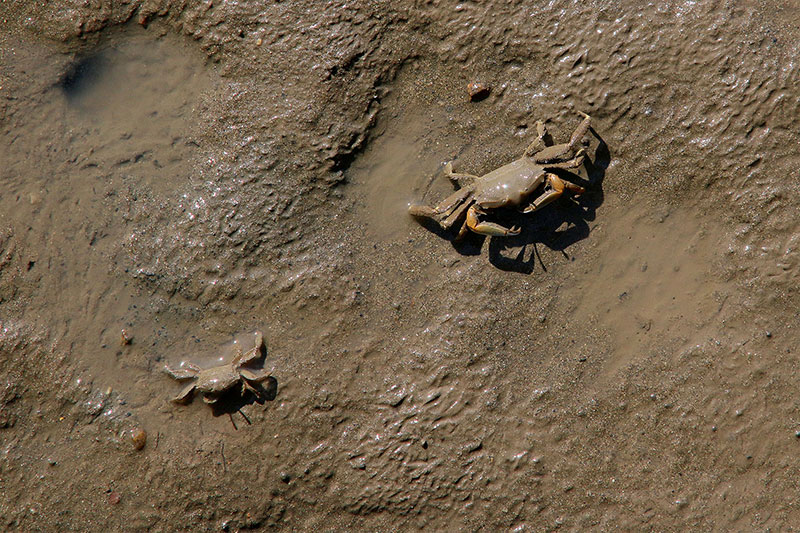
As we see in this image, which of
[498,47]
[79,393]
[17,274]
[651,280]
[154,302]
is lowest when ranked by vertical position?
[651,280]

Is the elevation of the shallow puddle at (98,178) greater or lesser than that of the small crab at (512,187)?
greater

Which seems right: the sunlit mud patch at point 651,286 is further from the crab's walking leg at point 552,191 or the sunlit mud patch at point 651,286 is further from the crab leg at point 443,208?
the crab leg at point 443,208

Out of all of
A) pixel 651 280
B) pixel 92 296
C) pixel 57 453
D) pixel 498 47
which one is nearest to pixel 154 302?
pixel 92 296

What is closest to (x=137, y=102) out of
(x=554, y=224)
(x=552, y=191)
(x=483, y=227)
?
(x=483, y=227)

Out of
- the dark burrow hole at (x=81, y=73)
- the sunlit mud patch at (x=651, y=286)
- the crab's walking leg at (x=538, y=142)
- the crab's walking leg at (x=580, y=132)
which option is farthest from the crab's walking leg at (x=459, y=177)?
the dark burrow hole at (x=81, y=73)

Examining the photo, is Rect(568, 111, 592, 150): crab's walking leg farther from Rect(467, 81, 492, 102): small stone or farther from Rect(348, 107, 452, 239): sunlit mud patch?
Rect(348, 107, 452, 239): sunlit mud patch

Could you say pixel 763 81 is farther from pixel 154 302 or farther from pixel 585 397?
pixel 154 302
